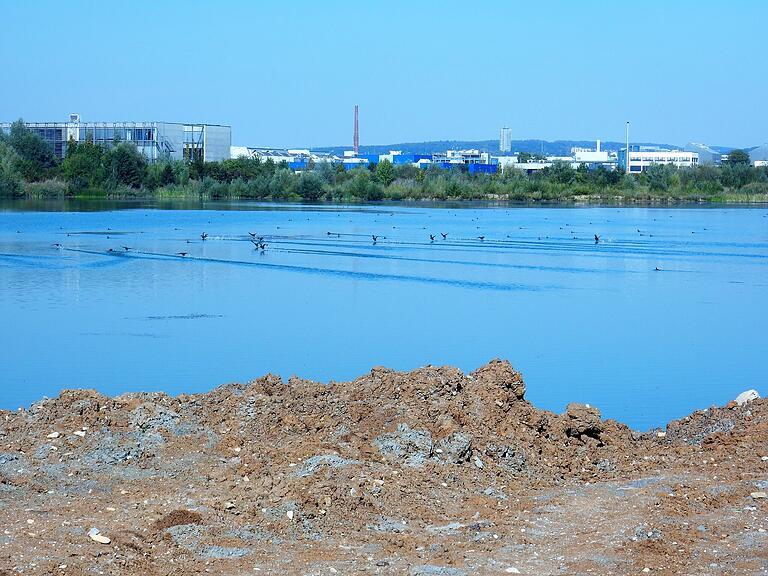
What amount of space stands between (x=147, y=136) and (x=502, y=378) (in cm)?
10349

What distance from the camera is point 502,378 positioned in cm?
931

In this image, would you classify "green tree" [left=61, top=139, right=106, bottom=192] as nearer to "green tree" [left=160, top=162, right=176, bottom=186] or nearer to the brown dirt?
"green tree" [left=160, top=162, right=176, bottom=186]

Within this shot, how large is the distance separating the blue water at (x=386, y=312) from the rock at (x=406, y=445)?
13.8 ft

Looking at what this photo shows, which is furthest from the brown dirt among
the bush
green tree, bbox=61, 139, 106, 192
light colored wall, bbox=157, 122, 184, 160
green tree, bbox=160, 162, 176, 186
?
light colored wall, bbox=157, 122, 184, 160

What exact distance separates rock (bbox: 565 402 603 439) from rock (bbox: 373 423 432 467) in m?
1.43

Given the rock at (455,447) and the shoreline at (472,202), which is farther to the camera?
the shoreline at (472,202)

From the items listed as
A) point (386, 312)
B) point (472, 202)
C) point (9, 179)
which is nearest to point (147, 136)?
point (9, 179)

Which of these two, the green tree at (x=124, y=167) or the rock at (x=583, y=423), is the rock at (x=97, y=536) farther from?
the green tree at (x=124, y=167)

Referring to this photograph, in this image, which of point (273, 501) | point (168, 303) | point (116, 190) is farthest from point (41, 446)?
point (116, 190)

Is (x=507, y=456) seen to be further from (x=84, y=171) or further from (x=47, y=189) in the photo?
(x=84, y=171)

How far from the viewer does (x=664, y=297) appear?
966 inches

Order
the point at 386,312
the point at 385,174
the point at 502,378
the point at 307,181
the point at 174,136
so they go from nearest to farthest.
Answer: the point at 502,378
the point at 386,312
the point at 307,181
the point at 385,174
the point at 174,136

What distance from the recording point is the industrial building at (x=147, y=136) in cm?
10819

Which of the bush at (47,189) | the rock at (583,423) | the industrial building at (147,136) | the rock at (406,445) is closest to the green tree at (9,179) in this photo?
the bush at (47,189)
